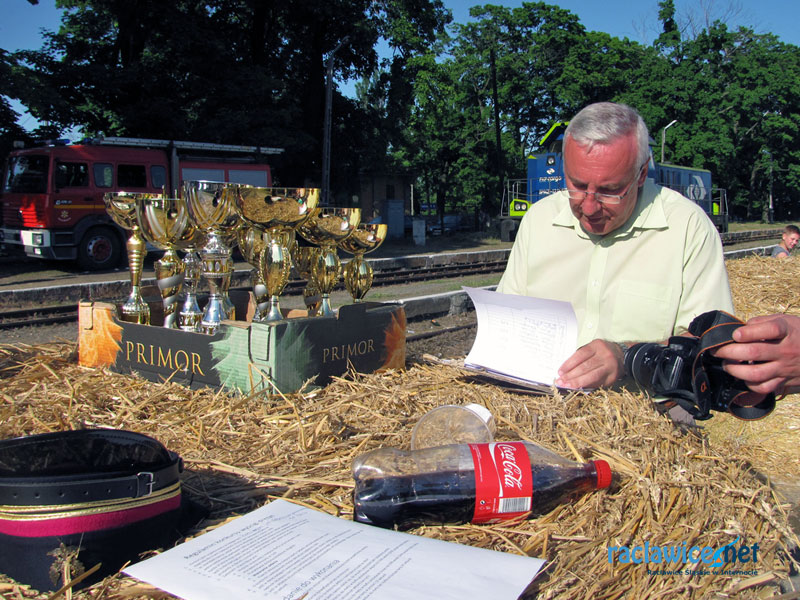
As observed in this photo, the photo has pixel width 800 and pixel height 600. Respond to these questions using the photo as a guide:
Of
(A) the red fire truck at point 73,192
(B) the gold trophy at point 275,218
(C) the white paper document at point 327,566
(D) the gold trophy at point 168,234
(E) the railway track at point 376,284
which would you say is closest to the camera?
(C) the white paper document at point 327,566

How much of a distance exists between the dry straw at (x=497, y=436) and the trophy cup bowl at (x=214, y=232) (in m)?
0.59

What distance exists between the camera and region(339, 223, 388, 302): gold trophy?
3.51m

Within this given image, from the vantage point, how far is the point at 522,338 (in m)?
2.11

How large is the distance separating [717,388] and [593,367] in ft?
1.83

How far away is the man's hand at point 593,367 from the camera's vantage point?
6.35 feet

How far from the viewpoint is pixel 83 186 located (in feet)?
48.7

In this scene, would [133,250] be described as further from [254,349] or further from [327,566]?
[327,566]

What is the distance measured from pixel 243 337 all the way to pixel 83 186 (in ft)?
47.4

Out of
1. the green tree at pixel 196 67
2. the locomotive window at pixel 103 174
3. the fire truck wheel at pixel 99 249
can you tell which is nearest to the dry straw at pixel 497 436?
the fire truck wheel at pixel 99 249

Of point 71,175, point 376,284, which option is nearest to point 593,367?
point 376,284

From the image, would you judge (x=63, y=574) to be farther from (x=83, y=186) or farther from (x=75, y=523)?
(x=83, y=186)

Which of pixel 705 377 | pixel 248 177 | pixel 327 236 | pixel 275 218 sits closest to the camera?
pixel 705 377

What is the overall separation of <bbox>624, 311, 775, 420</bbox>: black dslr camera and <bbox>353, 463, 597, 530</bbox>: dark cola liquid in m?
0.32

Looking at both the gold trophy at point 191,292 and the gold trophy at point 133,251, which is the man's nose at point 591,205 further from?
the gold trophy at point 133,251
